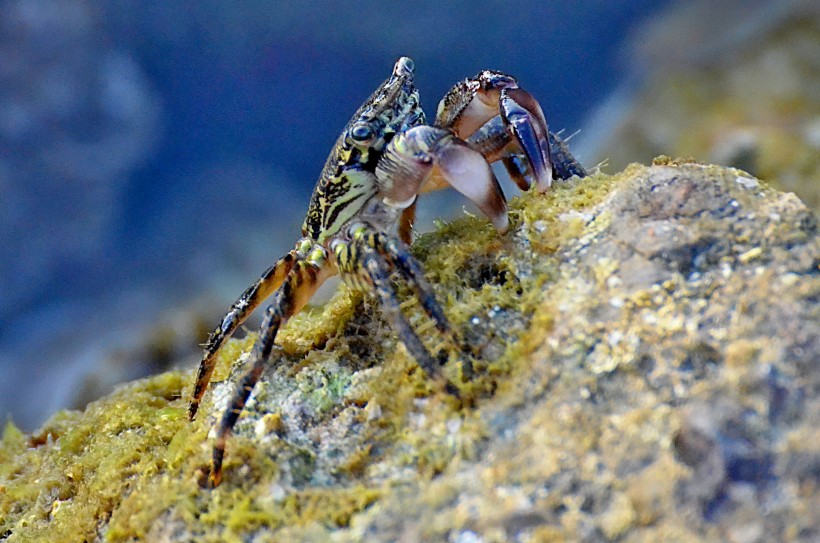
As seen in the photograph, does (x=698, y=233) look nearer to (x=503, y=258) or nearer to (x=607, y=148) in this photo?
(x=503, y=258)

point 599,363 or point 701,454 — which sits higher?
point 599,363

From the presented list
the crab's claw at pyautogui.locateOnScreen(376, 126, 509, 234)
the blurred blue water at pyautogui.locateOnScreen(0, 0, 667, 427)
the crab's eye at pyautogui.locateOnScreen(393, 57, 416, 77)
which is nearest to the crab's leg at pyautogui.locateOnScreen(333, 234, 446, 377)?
the crab's claw at pyautogui.locateOnScreen(376, 126, 509, 234)

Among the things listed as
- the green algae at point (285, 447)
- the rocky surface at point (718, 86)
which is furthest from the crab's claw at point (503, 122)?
the rocky surface at point (718, 86)

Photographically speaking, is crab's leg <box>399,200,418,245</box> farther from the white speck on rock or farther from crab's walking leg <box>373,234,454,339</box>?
the white speck on rock

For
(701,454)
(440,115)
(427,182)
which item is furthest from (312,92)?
(701,454)

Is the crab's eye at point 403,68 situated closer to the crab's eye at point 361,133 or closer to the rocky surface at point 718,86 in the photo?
the crab's eye at point 361,133

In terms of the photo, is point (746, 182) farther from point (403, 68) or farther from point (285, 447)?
point (285, 447)

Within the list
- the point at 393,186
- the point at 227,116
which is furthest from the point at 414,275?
the point at 227,116

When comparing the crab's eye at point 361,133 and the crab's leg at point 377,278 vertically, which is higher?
the crab's eye at point 361,133
